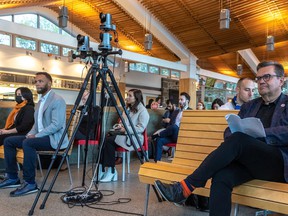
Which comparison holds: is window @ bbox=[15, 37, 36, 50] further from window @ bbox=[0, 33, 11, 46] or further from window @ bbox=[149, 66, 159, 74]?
window @ bbox=[149, 66, 159, 74]

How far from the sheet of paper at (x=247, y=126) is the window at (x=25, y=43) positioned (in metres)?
8.76

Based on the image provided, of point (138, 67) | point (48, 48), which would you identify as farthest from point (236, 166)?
point (138, 67)

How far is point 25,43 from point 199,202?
27.8 ft

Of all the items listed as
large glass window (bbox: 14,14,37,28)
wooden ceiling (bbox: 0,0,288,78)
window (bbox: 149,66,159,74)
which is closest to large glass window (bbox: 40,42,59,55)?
wooden ceiling (bbox: 0,0,288,78)

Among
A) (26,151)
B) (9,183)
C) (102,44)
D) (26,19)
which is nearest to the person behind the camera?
(102,44)

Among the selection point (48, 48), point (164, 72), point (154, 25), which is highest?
point (154, 25)

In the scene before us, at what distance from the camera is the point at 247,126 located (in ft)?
5.89

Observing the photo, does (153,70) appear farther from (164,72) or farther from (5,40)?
(5,40)

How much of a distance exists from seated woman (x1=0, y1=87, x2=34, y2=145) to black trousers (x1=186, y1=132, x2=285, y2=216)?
242 cm

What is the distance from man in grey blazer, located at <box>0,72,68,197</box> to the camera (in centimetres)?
296

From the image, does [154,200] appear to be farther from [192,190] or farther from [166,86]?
[166,86]

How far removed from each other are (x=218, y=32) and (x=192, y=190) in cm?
943

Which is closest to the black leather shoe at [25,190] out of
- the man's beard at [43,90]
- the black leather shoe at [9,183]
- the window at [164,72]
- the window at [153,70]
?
the black leather shoe at [9,183]

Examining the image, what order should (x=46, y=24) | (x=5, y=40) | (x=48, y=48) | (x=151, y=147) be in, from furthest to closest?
(x=46, y=24), (x=48, y=48), (x=5, y=40), (x=151, y=147)
